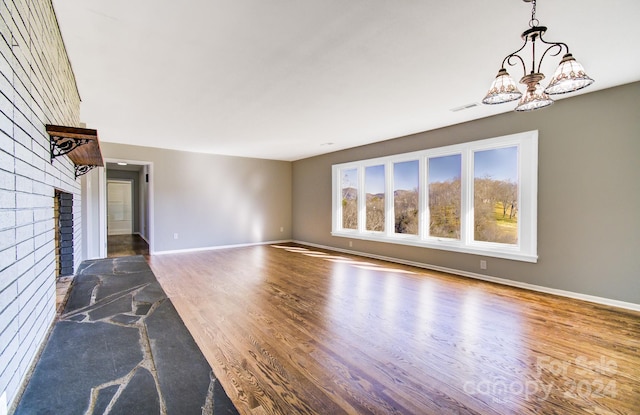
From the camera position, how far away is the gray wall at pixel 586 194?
10.5ft

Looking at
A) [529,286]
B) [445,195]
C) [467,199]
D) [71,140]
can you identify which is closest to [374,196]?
[445,195]

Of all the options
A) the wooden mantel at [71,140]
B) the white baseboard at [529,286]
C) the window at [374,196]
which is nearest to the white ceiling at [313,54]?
the wooden mantel at [71,140]

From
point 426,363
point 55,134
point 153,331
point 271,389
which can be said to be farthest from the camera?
point 153,331

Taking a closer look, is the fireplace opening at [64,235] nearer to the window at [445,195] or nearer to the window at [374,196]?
the window at [374,196]

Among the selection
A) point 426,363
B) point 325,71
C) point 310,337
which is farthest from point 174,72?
point 426,363

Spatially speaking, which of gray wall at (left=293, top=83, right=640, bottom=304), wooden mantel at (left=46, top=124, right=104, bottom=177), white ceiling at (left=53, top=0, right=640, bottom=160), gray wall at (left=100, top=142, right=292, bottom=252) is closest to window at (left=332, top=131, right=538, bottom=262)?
gray wall at (left=293, top=83, right=640, bottom=304)

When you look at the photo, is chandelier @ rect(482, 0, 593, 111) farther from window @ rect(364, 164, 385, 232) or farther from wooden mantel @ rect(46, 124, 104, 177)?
window @ rect(364, 164, 385, 232)

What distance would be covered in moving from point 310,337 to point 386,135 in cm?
419

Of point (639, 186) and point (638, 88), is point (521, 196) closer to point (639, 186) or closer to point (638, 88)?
point (639, 186)

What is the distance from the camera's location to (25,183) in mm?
1448

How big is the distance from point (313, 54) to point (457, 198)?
140 inches

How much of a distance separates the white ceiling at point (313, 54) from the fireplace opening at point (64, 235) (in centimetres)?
132

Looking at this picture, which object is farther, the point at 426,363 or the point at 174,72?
the point at 174,72

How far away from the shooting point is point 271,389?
1.80 metres
